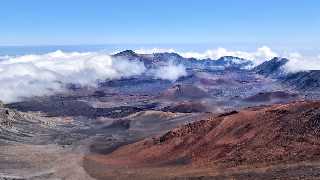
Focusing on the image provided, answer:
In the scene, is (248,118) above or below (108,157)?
above

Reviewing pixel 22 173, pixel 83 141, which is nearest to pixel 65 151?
pixel 83 141

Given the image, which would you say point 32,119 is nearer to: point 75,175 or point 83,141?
point 83,141

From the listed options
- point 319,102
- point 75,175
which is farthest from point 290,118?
point 75,175

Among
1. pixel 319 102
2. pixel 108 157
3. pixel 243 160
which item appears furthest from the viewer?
pixel 108 157

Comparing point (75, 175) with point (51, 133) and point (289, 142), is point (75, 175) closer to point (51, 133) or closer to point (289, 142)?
point (289, 142)

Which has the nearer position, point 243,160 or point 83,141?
point 243,160

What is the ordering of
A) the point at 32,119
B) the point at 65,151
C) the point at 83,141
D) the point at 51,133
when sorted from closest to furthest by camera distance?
the point at 65,151
the point at 83,141
the point at 51,133
the point at 32,119
